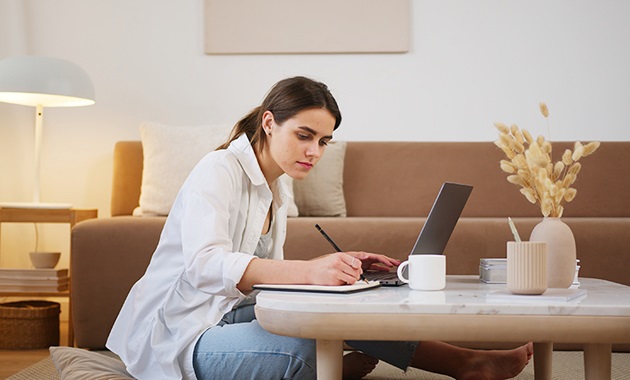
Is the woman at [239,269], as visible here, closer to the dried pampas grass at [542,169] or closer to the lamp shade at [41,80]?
the dried pampas grass at [542,169]

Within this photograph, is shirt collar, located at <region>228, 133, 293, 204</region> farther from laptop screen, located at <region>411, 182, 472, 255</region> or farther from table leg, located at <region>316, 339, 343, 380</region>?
table leg, located at <region>316, 339, 343, 380</region>

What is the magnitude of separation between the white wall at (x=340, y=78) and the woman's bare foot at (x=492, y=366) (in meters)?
2.04

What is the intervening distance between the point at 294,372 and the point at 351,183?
7.46 feet

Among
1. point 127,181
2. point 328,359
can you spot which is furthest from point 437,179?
point 328,359

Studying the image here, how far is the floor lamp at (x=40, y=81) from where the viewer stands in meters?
3.37

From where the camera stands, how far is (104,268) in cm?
309

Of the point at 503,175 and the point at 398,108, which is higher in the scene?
the point at 398,108

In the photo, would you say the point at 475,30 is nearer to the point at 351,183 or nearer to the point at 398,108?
the point at 398,108

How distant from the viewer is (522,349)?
2.09 meters

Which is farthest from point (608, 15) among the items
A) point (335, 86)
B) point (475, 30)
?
point (335, 86)

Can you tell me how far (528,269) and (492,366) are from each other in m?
0.65

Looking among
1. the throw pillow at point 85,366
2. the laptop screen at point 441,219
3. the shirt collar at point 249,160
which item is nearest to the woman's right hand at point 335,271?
the laptop screen at point 441,219

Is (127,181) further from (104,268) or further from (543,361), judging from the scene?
(543,361)

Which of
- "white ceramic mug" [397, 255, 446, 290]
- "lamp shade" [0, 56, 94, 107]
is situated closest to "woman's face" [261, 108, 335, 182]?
"white ceramic mug" [397, 255, 446, 290]
